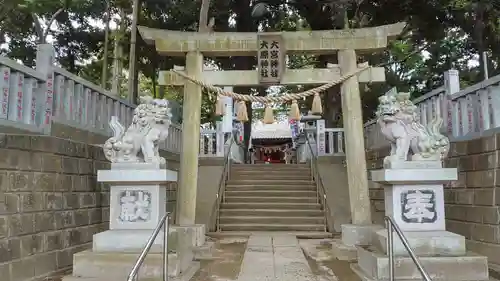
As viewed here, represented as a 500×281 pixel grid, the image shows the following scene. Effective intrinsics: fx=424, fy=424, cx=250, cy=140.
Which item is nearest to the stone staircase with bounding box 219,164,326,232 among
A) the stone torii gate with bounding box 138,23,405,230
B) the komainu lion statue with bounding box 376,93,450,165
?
the stone torii gate with bounding box 138,23,405,230

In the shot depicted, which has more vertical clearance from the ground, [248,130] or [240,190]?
[248,130]

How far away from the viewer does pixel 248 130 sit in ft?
63.9

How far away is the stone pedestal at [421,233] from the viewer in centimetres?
479

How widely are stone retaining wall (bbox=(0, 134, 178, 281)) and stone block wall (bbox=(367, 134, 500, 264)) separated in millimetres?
5757

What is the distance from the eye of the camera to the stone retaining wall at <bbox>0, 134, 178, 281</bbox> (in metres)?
4.70

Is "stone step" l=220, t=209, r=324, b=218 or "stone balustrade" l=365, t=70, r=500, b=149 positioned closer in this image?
"stone balustrade" l=365, t=70, r=500, b=149

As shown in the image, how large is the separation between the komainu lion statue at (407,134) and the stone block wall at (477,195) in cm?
90

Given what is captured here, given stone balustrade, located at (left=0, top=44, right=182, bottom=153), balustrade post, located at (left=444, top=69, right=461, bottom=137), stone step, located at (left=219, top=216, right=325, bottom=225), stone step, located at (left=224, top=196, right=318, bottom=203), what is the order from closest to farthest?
stone balustrade, located at (left=0, top=44, right=182, bottom=153), balustrade post, located at (left=444, top=69, right=461, bottom=137), stone step, located at (left=219, top=216, right=325, bottom=225), stone step, located at (left=224, top=196, right=318, bottom=203)

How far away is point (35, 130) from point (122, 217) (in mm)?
1637

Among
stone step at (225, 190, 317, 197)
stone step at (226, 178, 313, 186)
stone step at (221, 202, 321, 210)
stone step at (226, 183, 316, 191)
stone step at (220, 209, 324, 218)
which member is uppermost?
stone step at (226, 178, 313, 186)

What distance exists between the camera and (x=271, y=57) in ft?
26.4

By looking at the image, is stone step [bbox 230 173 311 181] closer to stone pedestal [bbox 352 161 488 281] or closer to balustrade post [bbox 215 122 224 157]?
balustrade post [bbox 215 122 224 157]

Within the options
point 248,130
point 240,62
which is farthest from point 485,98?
point 248,130

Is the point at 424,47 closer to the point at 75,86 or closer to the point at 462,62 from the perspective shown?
the point at 462,62
